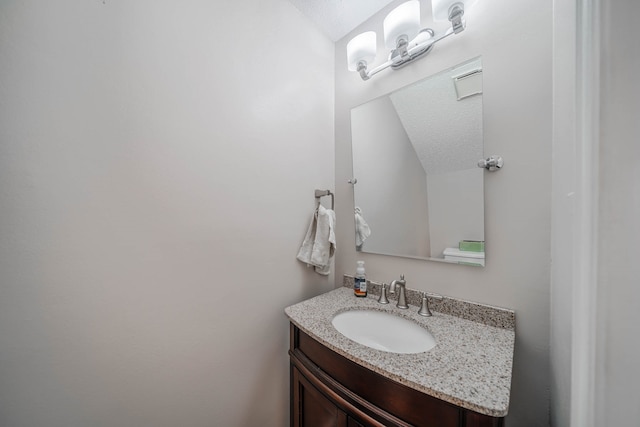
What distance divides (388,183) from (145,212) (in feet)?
3.41

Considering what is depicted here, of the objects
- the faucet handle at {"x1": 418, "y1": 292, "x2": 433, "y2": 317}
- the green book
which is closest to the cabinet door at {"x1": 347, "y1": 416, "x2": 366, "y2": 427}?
the faucet handle at {"x1": 418, "y1": 292, "x2": 433, "y2": 317}

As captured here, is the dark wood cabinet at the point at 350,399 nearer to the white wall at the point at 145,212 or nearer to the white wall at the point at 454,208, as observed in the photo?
the white wall at the point at 145,212

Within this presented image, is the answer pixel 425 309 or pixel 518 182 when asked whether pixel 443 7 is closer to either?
pixel 518 182

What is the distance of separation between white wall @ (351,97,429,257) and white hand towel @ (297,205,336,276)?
213mm

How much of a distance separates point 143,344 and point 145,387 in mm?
138

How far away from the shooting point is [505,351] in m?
0.63

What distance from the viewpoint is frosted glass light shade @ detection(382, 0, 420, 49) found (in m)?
0.86

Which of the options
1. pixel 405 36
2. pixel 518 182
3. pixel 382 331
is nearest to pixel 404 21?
pixel 405 36

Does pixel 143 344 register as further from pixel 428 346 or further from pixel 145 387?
pixel 428 346

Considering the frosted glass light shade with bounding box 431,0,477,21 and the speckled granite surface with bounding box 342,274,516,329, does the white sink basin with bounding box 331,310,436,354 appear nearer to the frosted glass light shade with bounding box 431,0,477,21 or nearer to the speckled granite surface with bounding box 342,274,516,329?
the speckled granite surface with bounding box 342,274,516,329

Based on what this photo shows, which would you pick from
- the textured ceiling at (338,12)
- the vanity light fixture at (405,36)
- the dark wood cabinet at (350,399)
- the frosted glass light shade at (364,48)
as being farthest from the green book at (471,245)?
the textured ceiling at (338,12)

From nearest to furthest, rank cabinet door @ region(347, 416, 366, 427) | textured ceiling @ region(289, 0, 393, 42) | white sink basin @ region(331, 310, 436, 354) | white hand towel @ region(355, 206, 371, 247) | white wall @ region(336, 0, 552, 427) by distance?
cabinet door @ region(347, 416, 366, 427) < white wall @ region(336, 0, 552, 427) < white sink basin @ region(331, 310, 436, 354) < textured ceiling @ region(289, 0, 393, 42) < white hand towel @ region(355, 206, 371, 247)

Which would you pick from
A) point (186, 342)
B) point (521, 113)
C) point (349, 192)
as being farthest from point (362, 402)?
point (521, 113)

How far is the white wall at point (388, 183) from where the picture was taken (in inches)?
39.5
